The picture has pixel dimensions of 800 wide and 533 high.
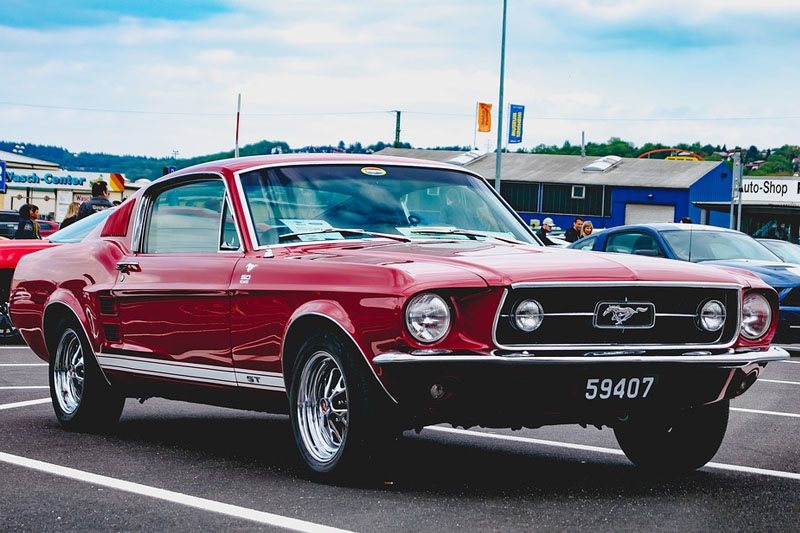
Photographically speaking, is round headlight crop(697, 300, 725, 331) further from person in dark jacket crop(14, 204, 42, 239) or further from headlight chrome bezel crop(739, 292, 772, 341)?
person in dark jacket crop(14, 204, 42, 239)

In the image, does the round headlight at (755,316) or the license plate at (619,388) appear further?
the round headlight at (755,316)

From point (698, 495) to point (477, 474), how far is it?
42.3 inches

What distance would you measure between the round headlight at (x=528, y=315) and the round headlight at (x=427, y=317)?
31 cm

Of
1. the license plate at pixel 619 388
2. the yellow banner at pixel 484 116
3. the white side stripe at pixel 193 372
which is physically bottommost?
the white side stripe at pixel 193 372

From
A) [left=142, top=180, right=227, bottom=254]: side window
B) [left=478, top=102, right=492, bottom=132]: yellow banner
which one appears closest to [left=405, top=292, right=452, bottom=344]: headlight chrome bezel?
[left=142, top=180, right=227, bottom=254]: side window

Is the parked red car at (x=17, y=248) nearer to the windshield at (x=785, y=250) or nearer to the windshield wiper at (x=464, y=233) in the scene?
the windshield wiper at (x=464, y=233)

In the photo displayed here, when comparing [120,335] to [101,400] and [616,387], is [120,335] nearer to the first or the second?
[101,400]

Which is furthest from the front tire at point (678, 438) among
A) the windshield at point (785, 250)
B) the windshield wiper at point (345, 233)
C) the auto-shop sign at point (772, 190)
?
the auto-shop sign at point (772, 190)

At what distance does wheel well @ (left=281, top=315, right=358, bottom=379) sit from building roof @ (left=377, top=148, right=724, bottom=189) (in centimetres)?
6764

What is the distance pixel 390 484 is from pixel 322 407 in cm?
46

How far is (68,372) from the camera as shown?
8.48 m

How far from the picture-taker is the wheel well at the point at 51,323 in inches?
336

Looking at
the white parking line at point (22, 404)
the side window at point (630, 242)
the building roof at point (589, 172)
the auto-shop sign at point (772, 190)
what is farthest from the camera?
the building roof at point (589, 172)

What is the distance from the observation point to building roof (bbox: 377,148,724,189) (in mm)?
75125
